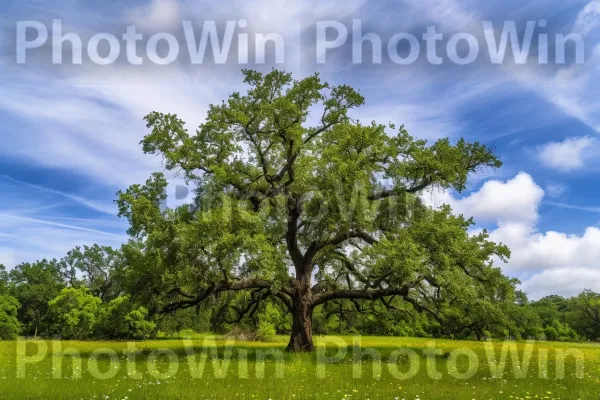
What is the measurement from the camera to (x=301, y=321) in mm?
29750

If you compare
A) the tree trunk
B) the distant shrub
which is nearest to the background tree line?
the distant shrub

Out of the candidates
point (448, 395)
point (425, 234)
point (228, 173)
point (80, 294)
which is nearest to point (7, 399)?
point (448, 395)

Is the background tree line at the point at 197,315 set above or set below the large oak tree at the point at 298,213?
below

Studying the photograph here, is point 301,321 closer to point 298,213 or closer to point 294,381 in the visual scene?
point 298,213

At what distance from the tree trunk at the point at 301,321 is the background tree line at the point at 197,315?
12.4 ft

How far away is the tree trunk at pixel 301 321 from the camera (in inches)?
1164

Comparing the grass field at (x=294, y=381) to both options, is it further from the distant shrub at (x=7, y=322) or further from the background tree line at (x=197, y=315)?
the distant shrub at (x=7, y=322)

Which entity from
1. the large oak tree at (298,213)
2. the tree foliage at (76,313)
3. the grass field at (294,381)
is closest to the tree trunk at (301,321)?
the large oak tree at (298,213)

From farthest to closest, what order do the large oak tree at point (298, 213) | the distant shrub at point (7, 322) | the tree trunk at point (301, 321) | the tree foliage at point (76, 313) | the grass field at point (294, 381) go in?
the distant shrub at point (7, 322), the tree foliage at point (76, 313), the tree trunk at point (301, 321), the large oak tree at point (298, 213), the grass field at point (294, 381)

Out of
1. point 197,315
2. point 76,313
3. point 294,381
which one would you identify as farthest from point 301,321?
point 76,313

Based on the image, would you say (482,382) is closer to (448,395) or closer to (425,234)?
(448,395)

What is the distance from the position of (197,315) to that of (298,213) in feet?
32.0

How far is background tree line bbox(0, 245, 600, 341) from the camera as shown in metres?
29.2

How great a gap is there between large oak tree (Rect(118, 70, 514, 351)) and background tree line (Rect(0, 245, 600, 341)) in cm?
186
